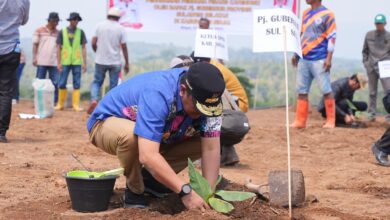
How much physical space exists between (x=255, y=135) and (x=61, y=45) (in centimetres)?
438

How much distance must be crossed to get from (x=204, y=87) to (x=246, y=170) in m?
2.92

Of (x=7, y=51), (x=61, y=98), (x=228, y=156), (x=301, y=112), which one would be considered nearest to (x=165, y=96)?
(x=228, y=156)

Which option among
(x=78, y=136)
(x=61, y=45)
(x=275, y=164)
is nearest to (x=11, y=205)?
(x=275, y=164)

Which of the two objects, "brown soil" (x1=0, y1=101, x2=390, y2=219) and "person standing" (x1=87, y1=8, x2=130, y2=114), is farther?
"person standing" (x1=87, y1=8, x2=130, y2=114)

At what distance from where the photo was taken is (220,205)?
4.62m

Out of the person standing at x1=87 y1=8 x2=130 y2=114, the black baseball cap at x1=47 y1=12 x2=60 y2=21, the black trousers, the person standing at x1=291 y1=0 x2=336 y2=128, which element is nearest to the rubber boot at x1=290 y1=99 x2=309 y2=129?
the person standing at x1=291 y1=0 x2=336 y2=128

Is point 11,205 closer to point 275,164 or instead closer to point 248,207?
point 248,207

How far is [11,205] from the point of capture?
16.4 ft

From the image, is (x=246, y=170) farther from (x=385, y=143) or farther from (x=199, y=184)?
(x=199, y=184)

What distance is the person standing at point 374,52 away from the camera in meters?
12.5

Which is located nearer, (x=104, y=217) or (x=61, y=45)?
(x=104, y=217)

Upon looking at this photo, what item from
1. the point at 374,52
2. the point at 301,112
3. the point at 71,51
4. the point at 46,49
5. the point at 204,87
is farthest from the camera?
the point at 46,49

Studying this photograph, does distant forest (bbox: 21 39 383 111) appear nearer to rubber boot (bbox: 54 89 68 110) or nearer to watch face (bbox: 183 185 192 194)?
rubber boot (bbox: 54 89 68 110)

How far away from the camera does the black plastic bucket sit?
15.5 ft
